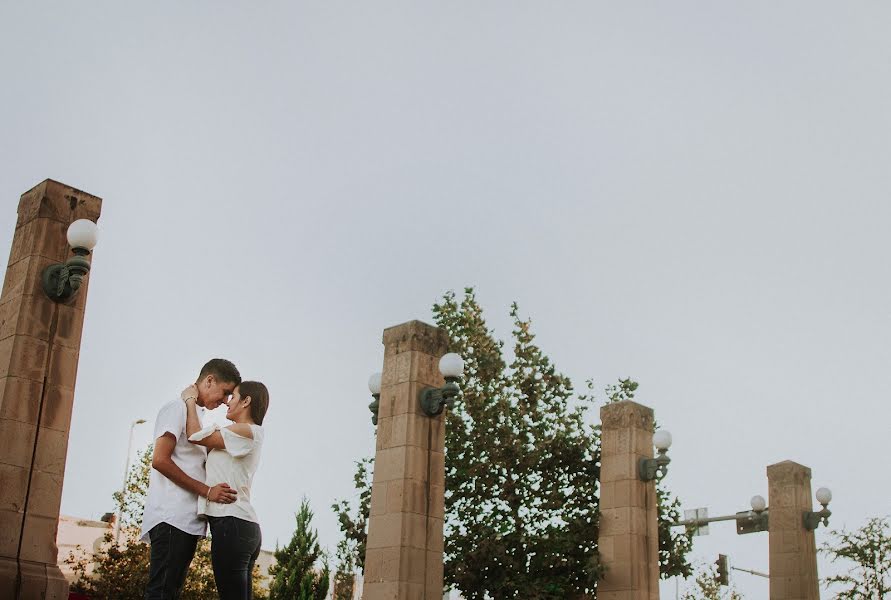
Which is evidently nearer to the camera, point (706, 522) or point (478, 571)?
point (478, 571)

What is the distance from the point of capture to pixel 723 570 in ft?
87.6

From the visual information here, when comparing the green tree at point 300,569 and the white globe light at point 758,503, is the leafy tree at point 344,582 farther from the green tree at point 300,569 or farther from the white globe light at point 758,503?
the white globe light at point 758,503

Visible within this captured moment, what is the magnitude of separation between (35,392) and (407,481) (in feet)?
17.2

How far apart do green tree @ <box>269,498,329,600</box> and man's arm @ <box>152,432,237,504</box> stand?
3361cm

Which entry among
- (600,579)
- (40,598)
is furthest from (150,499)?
(600,579)

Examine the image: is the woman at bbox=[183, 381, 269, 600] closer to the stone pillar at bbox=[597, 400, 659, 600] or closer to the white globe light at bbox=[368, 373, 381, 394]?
the white globe light at bbox=[368, 373, 381, 394]

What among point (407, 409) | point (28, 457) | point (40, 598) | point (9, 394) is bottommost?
point (40, 598)

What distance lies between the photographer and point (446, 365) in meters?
13.1

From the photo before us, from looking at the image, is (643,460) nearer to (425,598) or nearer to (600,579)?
(600,579)

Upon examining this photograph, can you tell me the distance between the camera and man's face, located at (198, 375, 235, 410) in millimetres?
5148

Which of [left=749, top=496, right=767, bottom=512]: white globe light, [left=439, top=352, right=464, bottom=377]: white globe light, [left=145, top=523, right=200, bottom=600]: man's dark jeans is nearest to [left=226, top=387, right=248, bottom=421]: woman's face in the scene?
[left=145, top=523, right=200, bottom=600]: man's dark jeans

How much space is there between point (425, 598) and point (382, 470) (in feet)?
5.90

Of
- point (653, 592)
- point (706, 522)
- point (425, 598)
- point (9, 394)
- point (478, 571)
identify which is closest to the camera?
point (9, 394)

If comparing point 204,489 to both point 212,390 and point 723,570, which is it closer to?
point 212,390
